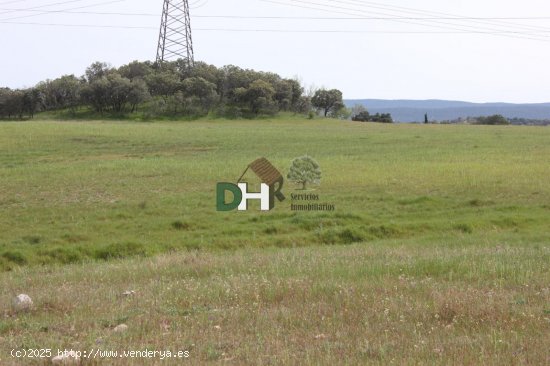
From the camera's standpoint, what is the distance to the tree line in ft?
330

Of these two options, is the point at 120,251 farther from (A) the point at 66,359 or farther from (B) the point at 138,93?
(B) the point at 138,93

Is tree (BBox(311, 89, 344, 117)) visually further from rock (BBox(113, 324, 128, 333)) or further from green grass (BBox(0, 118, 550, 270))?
rock (BBox(113, 324, 128, 333))

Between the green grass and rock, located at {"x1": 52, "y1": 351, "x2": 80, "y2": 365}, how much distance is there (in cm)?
1402

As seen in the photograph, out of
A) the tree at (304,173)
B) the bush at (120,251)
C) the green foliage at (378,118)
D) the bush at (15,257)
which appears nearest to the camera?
the bush at (15,257)

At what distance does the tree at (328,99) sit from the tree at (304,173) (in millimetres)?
106280

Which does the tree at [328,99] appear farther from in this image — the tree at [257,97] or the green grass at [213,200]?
the green grass at [213,200]

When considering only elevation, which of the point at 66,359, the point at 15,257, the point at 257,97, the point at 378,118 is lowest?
the point at 15,257

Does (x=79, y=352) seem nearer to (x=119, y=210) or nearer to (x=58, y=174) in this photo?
(x=119, y=210)

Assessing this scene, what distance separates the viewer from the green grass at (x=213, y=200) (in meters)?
21.8

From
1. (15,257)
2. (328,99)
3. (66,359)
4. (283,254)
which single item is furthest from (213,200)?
(328,99)

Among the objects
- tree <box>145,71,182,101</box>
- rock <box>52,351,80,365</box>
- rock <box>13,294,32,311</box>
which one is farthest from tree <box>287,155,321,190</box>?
tree <box>145,71,182,101</box>

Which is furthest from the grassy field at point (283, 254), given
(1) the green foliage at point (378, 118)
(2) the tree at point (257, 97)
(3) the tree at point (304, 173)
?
(1) the green foliage at point (378, 118)

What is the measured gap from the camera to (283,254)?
1611cm

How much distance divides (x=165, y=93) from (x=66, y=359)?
338ft
